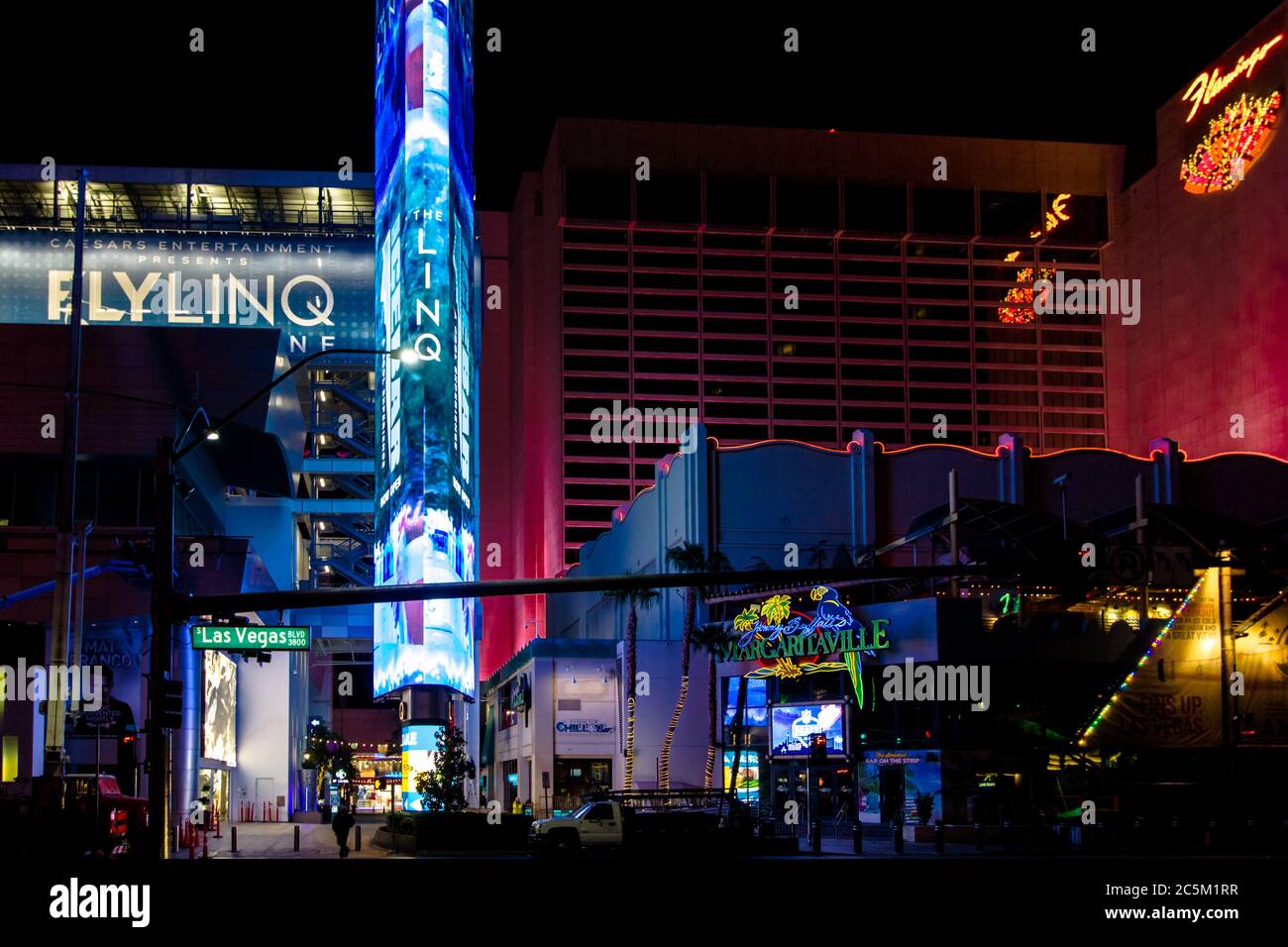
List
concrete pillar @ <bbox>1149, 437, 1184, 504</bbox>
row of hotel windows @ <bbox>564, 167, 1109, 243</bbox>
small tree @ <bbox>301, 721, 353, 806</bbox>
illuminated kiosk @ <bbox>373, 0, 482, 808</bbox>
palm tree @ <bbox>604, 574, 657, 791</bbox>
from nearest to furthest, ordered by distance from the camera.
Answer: palm tree @ <bbox>604, 574, 657, 791</bbox> < illuminated kiosk @ <bbox>373, 0, 482, 808</bbox> < concrete pillar @ <bbox>1149, 437, 1184, 504</bbox> < small tree @ <bbox>301, 721, 353, 806</bbox> < row of hotel windows @ <bbox>564, 167, 1109, 243</bbox>

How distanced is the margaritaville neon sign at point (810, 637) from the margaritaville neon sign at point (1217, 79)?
57.0 m

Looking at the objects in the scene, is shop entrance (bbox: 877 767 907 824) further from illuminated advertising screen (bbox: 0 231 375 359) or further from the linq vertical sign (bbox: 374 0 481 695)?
illuminated advertising screen (bbox: 0 231 375 359)

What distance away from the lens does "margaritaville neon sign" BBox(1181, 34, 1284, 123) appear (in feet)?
305

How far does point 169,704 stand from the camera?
2425 cm

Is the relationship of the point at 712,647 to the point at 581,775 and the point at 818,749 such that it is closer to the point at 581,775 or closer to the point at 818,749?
the point at 818,749

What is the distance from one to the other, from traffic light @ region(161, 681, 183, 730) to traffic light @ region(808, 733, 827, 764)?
34.8m

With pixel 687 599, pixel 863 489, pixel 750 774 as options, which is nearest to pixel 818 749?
pixel 750 774

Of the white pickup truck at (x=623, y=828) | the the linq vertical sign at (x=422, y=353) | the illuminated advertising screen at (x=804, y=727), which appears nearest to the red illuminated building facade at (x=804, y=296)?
the the linq vertical sign at (x=422, y=353)

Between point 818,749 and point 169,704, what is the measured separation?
35.3 metres

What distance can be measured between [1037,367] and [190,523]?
105178mm

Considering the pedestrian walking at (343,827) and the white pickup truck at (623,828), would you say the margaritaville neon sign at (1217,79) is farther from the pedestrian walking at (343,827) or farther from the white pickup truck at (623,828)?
the pedestrian walking at (343,827)

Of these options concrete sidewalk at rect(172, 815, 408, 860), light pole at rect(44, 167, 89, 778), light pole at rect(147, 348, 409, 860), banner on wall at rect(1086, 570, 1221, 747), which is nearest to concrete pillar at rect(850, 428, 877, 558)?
banner on wall at rect(1086, 570, 1221, 747)
